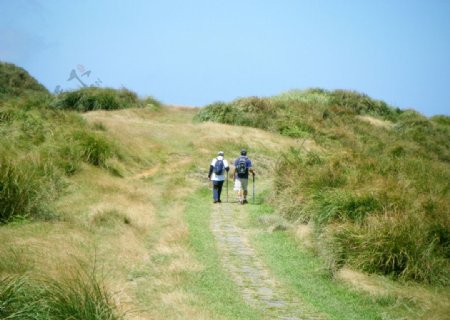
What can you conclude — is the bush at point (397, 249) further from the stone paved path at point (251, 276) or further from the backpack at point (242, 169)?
the backpack at point (242, 169)

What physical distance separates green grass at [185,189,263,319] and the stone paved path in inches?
7.9

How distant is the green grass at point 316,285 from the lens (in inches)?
327

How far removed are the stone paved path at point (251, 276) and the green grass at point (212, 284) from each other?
0.66 ft

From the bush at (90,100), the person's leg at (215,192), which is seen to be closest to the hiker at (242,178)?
the person's leg at (215,192)

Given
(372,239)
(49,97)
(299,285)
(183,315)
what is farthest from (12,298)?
(49,97)

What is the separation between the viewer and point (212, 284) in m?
9.29

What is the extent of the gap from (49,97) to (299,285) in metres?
31.5

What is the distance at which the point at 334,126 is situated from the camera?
33.9m

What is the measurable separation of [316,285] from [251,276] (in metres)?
1.35

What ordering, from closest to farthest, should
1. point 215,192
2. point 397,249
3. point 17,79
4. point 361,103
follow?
point 397,249 → point 215,192 → point 361,103 → point 17,79

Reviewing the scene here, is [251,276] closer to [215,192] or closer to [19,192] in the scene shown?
[19,192]

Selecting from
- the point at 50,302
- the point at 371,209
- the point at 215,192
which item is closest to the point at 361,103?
the point at 215,192

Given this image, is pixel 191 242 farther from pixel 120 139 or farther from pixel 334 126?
pixel 334 126

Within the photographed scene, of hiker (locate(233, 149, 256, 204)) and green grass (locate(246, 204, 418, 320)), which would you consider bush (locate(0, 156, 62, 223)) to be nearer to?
green grass (locate(246, 204, 418, 320))
